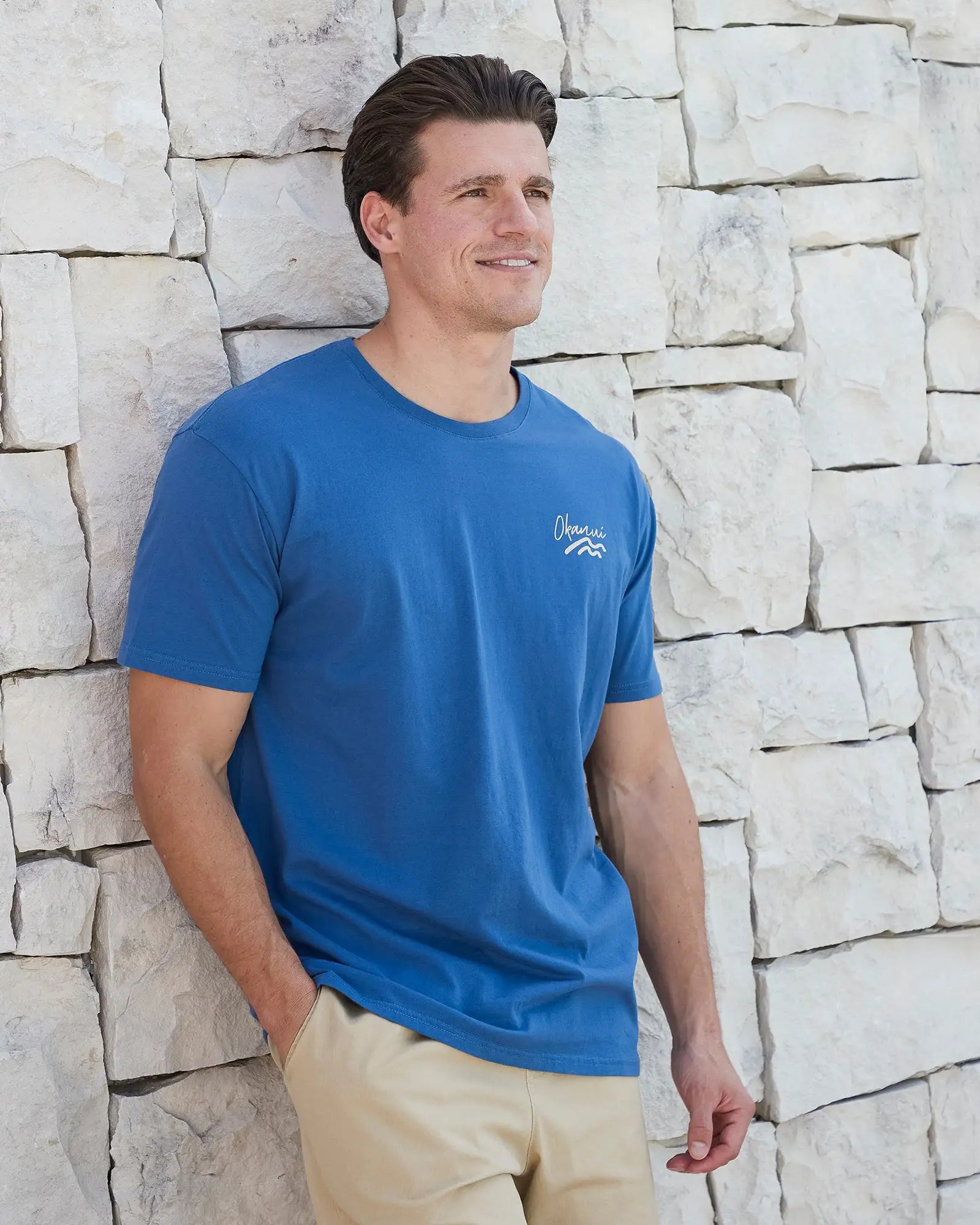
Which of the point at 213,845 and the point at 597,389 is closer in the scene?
the point at 213,845

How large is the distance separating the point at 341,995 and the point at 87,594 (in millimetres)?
695

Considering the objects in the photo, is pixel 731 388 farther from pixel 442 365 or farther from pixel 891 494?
pixel 442 365

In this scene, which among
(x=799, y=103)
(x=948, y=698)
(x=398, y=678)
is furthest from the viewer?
(x=948, y=698)

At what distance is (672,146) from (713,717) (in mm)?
1034

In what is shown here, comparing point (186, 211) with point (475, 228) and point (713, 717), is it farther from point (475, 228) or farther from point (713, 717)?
point (713, 717)

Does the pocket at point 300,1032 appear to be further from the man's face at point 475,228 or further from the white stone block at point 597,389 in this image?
the white stone block at point 597,389

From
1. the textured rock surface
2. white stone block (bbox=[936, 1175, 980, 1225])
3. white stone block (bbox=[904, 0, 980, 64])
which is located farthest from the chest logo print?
white stone block (bbox=[936, 1175, 980, 1225])

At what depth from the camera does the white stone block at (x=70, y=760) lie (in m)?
1.96

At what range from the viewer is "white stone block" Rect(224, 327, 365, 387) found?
2.13m

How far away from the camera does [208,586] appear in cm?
177

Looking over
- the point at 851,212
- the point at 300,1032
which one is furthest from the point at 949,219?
the point at 300,1032

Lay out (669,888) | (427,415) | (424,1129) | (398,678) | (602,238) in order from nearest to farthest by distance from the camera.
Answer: (424,1129)
(398,678)
(427,415)
(669,888)
(602,238)

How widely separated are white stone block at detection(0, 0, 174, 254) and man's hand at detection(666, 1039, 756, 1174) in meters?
1.51

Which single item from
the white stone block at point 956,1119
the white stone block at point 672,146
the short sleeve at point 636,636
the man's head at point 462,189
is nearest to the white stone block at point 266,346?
the man's head at point 462,189
